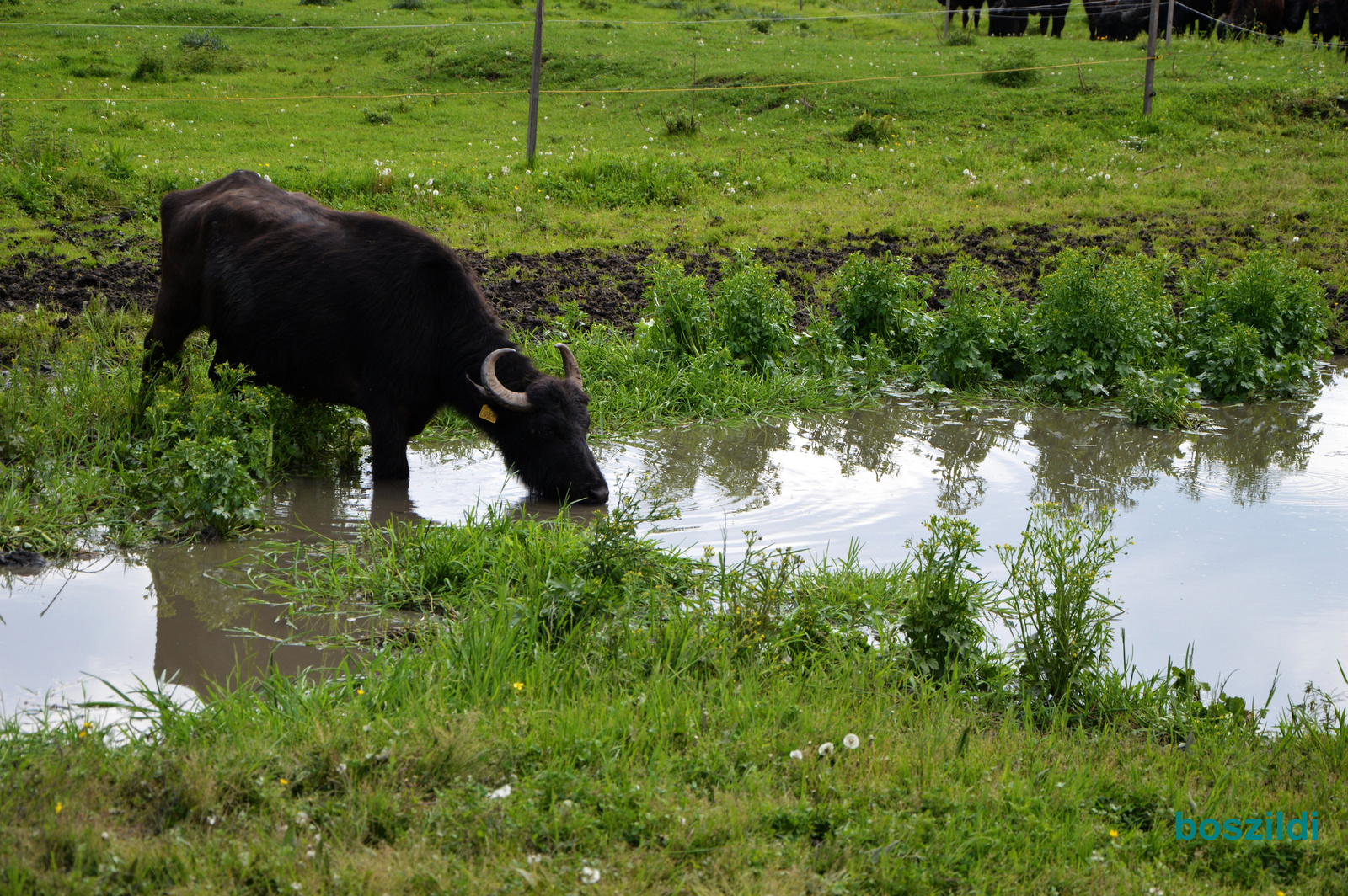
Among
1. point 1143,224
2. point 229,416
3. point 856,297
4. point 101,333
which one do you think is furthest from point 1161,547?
point 1143,224

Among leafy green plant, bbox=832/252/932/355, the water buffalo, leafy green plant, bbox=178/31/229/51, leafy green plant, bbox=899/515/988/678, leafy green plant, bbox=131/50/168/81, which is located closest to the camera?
leafy green plant, bbox=899/515/988/678

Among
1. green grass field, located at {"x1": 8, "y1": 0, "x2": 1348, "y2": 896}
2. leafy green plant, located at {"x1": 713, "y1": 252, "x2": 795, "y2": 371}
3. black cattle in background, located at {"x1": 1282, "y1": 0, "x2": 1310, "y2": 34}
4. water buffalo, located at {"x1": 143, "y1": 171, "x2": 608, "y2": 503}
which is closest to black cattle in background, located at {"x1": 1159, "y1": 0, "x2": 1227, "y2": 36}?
black cattle in background, located at {"x1": 1282, "y1": 0, "x2": 1310, "y2": 34}

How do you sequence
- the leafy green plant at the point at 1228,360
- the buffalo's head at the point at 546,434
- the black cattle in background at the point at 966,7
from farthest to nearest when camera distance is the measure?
the black cattle in background at the point at 966,7, the leafy green plant at the point at 1228,360, the buffalo's head at the point at 546,434

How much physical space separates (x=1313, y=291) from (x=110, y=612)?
9019 millimetres

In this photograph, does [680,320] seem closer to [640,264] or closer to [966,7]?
[640,264]

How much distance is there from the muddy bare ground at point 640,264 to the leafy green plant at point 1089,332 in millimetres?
1805

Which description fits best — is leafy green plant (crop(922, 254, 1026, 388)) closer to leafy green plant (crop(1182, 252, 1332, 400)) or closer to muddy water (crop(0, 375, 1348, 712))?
muddy water (crop(0, 375, 1348, 712))

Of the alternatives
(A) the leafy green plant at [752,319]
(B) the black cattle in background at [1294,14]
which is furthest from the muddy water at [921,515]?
A: (B) the black cattle in background at [1294,14]

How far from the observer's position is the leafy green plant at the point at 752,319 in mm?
8352

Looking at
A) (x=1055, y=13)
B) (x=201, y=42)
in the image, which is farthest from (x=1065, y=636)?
(x=1055, y=13)

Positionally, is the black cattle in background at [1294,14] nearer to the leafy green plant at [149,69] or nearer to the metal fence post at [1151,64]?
the metal fence post at [1151,64]

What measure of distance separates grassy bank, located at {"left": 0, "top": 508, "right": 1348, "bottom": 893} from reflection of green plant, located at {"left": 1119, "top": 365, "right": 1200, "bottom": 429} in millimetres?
3760

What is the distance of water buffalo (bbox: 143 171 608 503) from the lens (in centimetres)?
612

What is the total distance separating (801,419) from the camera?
776cm
